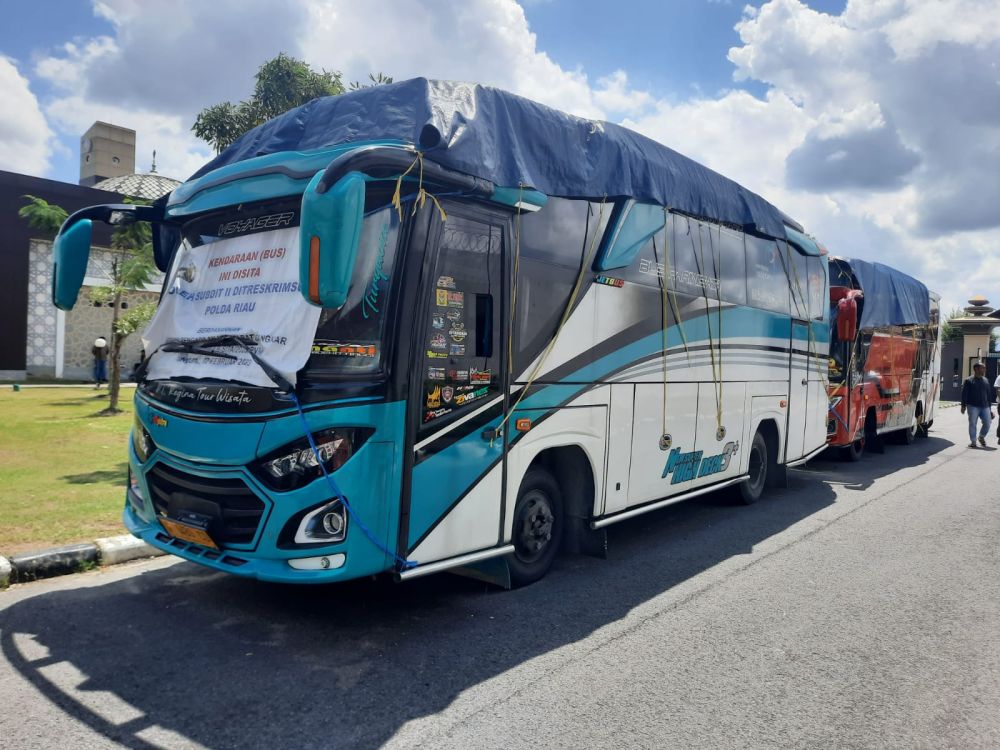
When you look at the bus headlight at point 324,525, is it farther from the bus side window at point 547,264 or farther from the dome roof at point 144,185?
the dome roof at point 144,185

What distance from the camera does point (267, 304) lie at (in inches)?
173

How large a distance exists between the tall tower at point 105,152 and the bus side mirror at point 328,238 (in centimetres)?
5319

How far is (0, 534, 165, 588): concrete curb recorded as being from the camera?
536cm

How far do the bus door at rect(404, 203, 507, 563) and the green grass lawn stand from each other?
3.43m

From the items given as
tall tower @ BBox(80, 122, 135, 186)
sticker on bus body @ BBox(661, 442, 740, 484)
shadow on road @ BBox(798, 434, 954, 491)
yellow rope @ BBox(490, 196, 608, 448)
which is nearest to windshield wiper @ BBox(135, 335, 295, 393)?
yellow rope @ BBox(490, 196, 608, 448)

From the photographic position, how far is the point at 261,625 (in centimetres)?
464

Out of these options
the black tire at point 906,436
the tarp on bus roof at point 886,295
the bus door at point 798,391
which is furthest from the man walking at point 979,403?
the bus door at point 798,391

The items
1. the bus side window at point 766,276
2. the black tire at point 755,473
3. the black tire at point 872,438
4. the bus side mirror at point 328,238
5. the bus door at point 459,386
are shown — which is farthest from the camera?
the black tire at point 872,438

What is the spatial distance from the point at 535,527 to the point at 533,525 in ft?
0.12

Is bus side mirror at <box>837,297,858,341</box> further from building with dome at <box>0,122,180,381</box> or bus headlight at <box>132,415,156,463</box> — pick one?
building with dome at <box>0,122,180,381</box>

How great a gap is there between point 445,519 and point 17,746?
236 cm

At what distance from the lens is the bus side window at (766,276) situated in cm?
823

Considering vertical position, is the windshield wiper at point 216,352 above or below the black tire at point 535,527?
above

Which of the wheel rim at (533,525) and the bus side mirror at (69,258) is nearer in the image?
the bus side mirror at (69,258)
